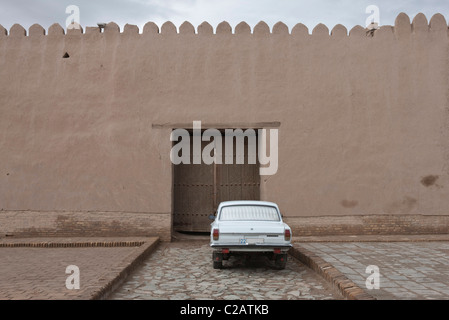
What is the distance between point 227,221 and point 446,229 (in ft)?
20.0

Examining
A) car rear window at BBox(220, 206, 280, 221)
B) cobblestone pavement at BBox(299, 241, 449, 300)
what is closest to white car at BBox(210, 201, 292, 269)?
car rear window at BBox(220, 206, 280, 221)

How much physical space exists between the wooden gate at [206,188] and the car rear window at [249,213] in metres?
3.03

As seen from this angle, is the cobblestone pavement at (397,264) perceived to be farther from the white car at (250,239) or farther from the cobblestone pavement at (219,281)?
the white car at (250,239)

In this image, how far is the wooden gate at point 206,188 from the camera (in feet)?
35.5

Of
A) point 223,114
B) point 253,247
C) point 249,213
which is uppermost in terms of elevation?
point 223,114

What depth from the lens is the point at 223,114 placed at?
10195 mm

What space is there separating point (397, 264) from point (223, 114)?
5252mm

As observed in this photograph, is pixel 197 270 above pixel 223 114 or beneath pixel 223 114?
beneath

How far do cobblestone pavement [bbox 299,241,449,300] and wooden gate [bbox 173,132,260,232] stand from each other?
2.61m

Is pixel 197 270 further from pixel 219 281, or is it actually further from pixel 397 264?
pixel 397 264

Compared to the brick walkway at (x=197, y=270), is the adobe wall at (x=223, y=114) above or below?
above

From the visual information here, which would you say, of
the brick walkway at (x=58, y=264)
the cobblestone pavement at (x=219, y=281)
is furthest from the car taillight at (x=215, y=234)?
the brick walkway at (x=58, y=264)

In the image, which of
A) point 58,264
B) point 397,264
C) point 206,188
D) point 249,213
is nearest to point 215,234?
point 249,213

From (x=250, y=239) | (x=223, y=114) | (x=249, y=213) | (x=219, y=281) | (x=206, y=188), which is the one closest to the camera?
(x=219, y=281)
